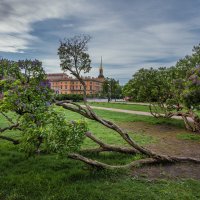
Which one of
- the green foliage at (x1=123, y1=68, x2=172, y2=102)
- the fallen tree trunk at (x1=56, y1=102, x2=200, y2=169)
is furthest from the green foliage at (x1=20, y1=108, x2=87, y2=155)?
Answer: the green foliage at (x1=123, y1=68, x2=172, y2=102)

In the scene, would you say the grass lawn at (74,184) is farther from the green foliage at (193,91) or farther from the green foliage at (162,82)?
the green foliage at (162,82)

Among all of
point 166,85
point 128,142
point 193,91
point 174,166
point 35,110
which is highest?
point 166,85

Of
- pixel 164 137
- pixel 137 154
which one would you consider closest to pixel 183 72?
pixel 164 137

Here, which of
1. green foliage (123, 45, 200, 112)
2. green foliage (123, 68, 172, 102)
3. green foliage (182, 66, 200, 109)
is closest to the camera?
green foliage (182, 66, 200, 109)

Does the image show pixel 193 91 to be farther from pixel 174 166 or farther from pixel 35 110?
pixel 35 110

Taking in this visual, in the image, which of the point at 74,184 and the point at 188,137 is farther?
the point at 188,137

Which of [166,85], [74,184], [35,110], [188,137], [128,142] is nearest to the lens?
Result: [35,110]

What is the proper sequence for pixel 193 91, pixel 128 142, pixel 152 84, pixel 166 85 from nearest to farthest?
1. pixel 193 91
2. pixel 128 142
3. pixel 166 85
4. pixel 152 84

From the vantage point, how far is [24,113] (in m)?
5.86

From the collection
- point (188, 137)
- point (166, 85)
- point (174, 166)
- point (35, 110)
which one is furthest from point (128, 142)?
point (166, 85)

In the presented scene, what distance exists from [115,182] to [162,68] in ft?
41.3

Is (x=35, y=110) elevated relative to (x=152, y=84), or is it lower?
lower

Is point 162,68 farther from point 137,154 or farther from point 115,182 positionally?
point 115,182

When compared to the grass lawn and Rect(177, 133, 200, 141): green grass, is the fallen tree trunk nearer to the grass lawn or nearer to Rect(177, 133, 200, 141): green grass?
the grass lawn
